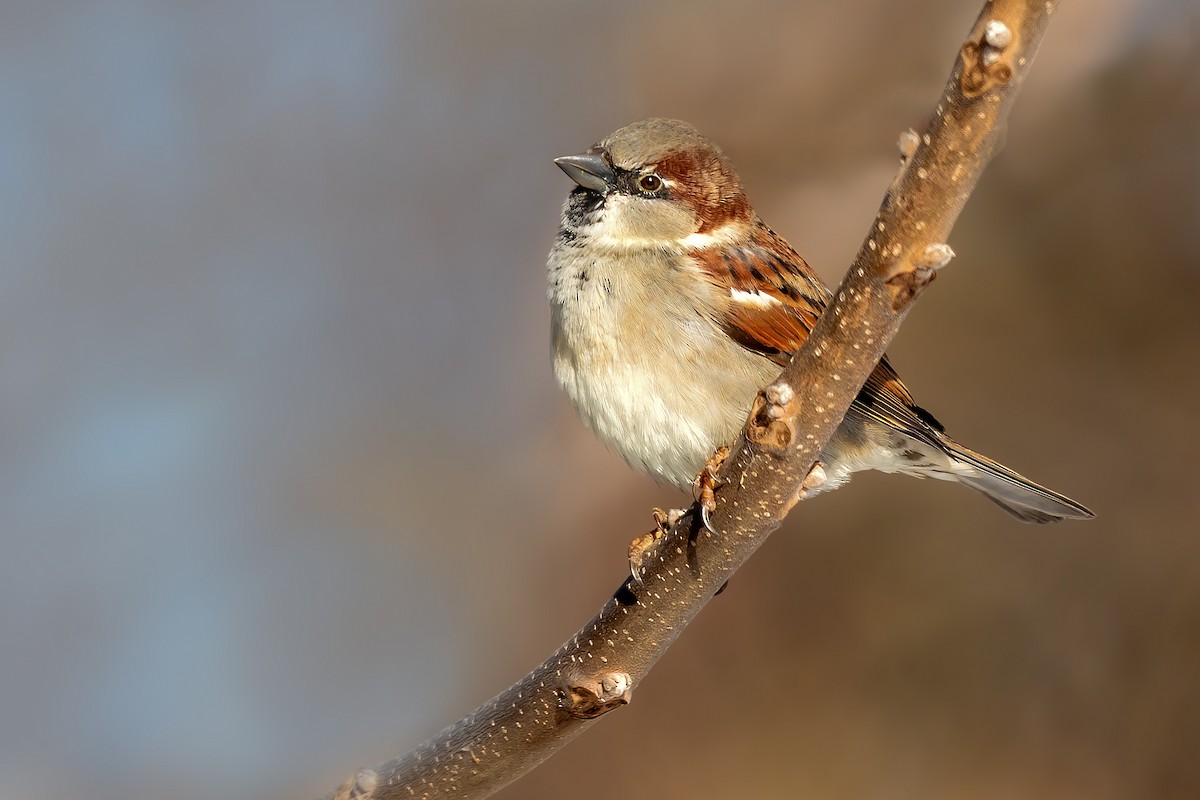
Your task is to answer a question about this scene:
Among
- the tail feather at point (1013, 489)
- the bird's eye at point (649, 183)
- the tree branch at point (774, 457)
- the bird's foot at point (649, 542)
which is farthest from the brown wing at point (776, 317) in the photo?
the tree branch at point (774, 457)

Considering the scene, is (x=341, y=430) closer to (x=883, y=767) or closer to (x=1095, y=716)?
(x=883, y=767)

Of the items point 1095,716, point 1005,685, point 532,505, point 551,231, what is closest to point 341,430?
point 532,505

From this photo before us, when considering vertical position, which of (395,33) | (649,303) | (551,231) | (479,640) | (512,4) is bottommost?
(479,640)

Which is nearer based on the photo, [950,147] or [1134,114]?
[950,147]

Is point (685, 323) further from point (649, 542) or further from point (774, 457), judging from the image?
point (774, 457)

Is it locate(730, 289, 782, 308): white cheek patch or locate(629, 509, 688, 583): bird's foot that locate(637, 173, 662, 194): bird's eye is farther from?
locate(629, 509, 688, 583): bird's foot

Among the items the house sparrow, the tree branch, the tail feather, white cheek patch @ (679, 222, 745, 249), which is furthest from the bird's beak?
the tree branch
